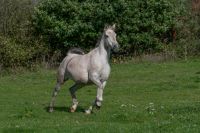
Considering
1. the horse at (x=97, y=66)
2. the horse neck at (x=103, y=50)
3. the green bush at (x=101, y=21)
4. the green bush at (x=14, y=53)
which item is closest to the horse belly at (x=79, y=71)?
the horse at (x=97, y=66)

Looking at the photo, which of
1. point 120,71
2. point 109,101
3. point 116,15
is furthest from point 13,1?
point 109,101

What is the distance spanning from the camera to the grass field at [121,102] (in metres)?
15.1

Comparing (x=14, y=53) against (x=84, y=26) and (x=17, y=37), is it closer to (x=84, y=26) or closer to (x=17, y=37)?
(x=17, y=37)

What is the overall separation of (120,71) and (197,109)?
16.9 meters

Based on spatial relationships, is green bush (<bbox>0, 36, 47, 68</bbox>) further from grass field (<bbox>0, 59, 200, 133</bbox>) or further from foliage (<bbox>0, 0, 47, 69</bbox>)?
grass field (<bbox>0, 59, 200, 133</bbox>)

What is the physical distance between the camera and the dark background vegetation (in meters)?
40.1

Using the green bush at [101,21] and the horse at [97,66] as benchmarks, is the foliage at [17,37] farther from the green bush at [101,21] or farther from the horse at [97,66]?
the horse at [97,66]

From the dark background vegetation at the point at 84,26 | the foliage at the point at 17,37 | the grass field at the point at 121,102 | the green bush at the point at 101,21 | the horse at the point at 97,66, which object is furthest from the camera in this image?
the green bush at the point at 101,21

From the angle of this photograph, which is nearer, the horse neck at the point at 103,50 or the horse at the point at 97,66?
the horse at the point at 97,66

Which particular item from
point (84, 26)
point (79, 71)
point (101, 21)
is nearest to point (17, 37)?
point (84, 26)

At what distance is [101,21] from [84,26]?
122 centimetres

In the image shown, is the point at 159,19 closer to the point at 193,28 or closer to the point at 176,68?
the point at 193,28

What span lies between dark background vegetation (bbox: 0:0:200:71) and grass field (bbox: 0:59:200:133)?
132 inches

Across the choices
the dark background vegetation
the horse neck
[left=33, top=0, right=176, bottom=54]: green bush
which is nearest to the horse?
the horse neck
